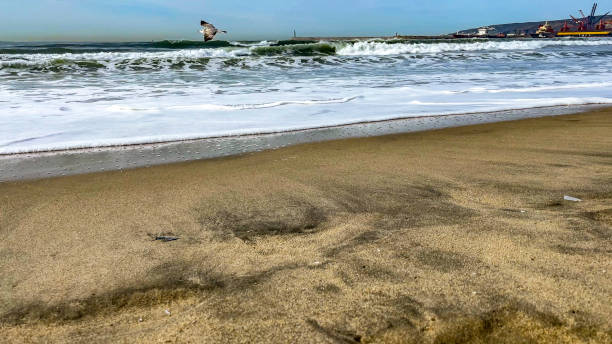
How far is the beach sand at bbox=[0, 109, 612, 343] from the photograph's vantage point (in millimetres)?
1229

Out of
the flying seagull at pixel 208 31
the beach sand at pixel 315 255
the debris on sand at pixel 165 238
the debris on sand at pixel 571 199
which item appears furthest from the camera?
the flying seagull at pixel 208 31

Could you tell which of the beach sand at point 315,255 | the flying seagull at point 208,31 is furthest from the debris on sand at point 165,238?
the flying seagull at point 208,31

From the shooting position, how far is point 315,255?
164 cm

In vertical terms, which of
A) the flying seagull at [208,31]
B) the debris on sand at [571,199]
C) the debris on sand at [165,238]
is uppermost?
the flying seagull at [208,31]

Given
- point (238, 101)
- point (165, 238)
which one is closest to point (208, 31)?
point (238, 101)

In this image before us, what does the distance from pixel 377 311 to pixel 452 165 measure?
1911 mm

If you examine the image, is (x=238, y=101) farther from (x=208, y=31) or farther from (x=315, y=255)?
(x=315, y=255)

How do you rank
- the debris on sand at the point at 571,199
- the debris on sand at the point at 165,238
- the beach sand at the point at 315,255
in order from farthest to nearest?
the debris on sand at the point at 571,199 → the debris on sand at the point at 165,238 → the beach sand at the point at 315,255

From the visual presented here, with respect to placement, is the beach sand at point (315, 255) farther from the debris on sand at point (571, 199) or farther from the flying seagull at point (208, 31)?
the flying seagull at point (208, 31)

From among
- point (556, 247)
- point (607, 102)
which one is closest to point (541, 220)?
point (556, 247)

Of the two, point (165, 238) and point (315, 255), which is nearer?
point (315, 255)

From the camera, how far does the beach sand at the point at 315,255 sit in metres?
1.23

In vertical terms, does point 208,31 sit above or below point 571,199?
above

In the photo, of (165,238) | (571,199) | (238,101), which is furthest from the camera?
(238,101)
